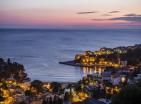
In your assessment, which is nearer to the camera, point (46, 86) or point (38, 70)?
point (46, 86)

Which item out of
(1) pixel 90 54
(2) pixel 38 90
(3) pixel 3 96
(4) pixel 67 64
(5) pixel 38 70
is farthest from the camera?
(1) pixel 90 54

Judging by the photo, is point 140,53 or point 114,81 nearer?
point 114,81

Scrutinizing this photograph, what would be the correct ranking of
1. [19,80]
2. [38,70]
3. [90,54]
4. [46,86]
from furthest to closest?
[90,54], [38,70], [19,80], [46,86]

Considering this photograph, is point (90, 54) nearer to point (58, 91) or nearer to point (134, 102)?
point (58, 91)

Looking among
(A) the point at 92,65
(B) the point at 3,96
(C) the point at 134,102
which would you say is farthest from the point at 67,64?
(C) the point at 134,102

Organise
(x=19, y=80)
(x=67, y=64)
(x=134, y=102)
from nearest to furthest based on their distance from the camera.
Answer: (x=134, y=102)
(x=19, y=80)
(x=67, y=64)

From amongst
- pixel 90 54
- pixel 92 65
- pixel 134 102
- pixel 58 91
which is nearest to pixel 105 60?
pixel 92 65

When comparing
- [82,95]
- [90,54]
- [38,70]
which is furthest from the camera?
[90,54]

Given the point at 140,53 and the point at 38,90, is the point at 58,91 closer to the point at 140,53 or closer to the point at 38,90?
the point at 38,90
